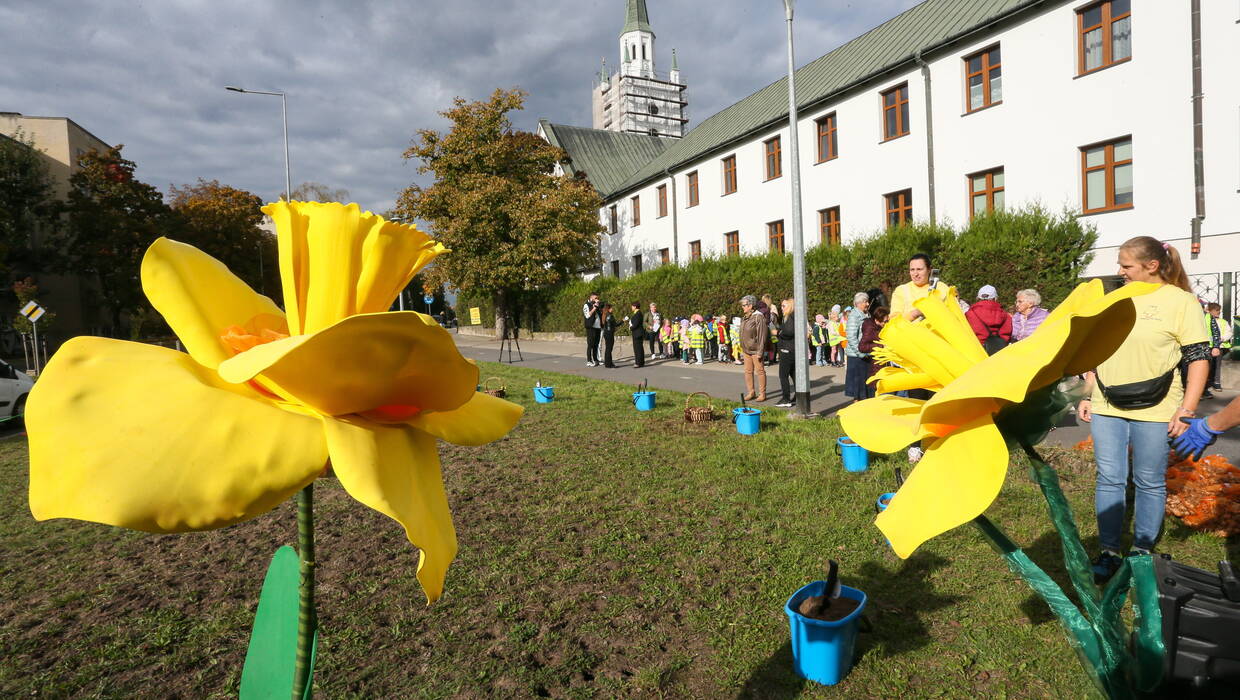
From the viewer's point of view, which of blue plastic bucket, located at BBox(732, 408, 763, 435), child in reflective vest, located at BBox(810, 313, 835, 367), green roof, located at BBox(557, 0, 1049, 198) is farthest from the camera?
green roof, located at BBox(557, 0, 1049, 198)

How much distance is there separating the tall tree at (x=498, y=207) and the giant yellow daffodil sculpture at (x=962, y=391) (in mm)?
24675

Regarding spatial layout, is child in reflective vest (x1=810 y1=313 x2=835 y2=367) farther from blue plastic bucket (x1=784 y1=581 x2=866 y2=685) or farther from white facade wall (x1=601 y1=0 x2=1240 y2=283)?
blue plastic bucket (x1=784 y1=581 x2=866 y2=685)

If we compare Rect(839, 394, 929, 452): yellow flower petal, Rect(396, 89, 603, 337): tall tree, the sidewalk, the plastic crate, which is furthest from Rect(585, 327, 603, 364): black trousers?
Rect(839, 394, 929, 452): yellow flower petal

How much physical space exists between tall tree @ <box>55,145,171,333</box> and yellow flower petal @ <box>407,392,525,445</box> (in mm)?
33079

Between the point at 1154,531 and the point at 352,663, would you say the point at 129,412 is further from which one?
the point at 1154,531

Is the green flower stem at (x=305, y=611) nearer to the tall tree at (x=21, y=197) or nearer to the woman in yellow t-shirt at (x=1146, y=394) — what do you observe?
the woman in yellow t-shirt at (x=1146, y=394)

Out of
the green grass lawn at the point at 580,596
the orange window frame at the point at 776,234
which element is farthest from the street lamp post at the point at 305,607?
the orange window frame at the point at 776,234

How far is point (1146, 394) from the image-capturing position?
3.16 meters

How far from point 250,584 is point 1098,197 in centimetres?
1762

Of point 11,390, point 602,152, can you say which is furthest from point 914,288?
point 602,152

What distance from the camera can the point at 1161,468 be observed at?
3.27 m

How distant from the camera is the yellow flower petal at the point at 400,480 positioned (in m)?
0.44

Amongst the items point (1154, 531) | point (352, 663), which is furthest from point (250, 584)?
point (1154, 531)

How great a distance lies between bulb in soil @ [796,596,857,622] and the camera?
272cm
